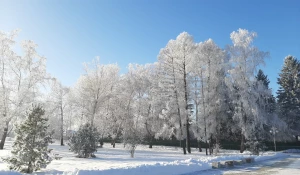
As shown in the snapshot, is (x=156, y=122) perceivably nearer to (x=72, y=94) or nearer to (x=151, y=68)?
(x=151, y=68)

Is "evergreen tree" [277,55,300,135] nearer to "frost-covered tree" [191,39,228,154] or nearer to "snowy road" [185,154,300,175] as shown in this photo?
"frost-covered tree" [191,39,228,154]

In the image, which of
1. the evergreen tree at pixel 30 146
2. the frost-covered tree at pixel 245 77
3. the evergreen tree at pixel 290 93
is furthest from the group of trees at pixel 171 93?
the evergreen tree at pixel 30 146

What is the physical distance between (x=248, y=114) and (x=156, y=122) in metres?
14.6

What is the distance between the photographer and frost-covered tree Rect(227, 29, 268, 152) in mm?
29516

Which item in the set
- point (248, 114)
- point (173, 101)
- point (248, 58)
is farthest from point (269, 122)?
point (173, 101)

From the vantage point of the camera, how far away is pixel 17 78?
26234 mm

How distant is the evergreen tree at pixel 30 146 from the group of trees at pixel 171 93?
31.0 ft

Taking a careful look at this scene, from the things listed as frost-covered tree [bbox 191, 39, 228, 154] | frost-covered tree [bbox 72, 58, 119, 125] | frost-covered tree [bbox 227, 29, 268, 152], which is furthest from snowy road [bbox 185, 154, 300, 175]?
frost-covered tree [bbox 72, 58, 119, 125]

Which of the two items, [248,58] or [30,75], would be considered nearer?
[30,75]

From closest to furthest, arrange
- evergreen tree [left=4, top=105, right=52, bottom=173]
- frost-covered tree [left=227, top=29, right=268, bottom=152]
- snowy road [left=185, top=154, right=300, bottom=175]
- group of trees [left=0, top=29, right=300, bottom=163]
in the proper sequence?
evergreen tree [left=4, top=105, right=52, bottom=173]
snowy road [left=185, top=154, right=300, bottom=175]
group of trees [left=0, top=29, right=300, bottom=163]
frost-covered tree [left=227, top=29, right=268, bottom=152]

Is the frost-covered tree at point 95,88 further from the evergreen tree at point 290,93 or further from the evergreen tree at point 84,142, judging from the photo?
the evergreen tree at point 290,93

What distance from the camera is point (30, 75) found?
86.5 ft

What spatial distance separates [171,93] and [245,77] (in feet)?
30.0

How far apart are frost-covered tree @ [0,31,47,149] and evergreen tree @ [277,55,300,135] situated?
1561 inches
